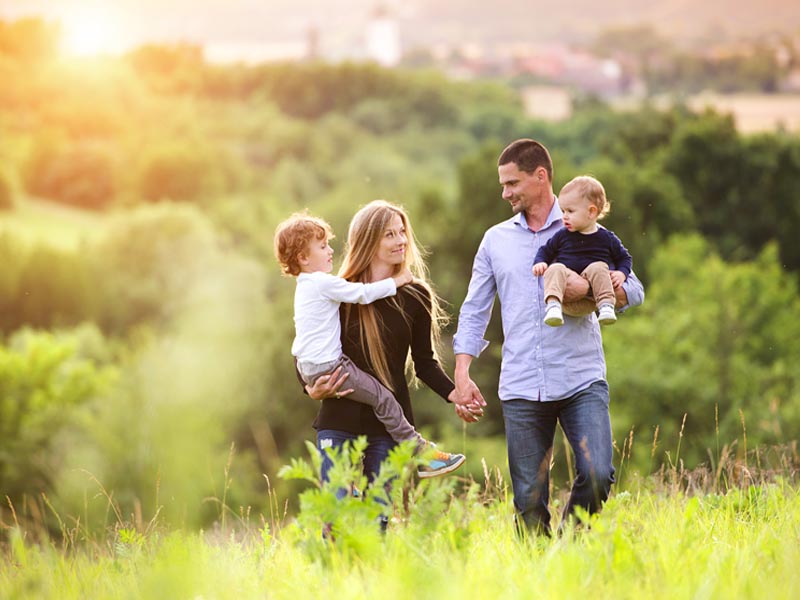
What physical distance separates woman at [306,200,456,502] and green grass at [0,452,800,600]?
2.08 ft

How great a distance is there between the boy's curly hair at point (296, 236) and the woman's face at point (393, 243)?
0.86ft

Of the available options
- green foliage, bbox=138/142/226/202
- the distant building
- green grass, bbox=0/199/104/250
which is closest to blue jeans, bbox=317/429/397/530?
green grass, bbox=0/199/104/250

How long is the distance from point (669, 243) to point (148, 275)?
22.5 m

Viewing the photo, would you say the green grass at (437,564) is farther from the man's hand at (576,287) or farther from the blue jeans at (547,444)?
the man's hand at (576,287)

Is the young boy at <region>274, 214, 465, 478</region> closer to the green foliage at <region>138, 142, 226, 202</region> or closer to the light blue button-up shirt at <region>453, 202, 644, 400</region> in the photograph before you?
the light blue button-up shirt at <region>453, 202, 644, 400</region>

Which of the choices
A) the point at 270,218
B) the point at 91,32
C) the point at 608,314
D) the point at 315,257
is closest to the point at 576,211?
the point at 608,314

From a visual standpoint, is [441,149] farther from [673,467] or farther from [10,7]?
[673,467]

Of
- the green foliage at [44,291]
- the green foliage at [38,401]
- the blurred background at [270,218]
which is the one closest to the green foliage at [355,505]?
the blurred background at [270,218]

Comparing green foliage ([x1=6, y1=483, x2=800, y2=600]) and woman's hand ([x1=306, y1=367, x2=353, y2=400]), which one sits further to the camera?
woman's hand ([x1=306, y1=367, x2=353, y2=400])

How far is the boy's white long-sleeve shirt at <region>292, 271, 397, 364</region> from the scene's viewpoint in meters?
4.86

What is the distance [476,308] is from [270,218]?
54.6 meters

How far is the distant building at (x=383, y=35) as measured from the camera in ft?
401

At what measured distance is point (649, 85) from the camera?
9994 centimetres

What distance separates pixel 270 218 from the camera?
5925 cm
